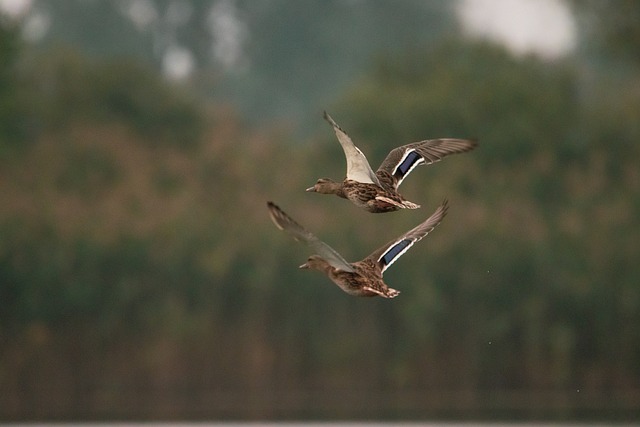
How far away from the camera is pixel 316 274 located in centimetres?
2544

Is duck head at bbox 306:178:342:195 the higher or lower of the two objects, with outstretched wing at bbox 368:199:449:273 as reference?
higher

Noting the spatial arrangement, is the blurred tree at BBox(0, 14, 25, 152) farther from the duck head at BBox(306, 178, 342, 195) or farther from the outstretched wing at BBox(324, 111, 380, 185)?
the outstretched wing at BBox(324, 111, 380, 185)

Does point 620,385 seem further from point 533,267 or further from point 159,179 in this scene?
point 159,179

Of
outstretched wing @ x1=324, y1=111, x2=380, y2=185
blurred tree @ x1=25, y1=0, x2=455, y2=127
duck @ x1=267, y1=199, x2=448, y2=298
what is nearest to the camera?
duck @ x1=267, y1=199, x2=448, y2=298

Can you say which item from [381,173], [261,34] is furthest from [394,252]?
[261,34]

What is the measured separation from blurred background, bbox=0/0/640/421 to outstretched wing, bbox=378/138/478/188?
523 inches

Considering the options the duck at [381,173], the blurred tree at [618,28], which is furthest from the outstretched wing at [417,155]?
the blurred tree at [618,28]

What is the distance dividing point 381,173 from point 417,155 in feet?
1.60

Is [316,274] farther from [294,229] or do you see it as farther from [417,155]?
[294,229]

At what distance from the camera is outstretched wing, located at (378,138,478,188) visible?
8.86 meters

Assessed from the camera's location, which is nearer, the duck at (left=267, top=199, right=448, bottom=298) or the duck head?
the duck at (left=267, top=199, right=448, bottom=298)

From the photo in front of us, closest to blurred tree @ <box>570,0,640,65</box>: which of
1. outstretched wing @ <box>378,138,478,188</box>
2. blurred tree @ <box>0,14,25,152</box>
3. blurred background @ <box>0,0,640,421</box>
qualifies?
blurred background @ <box>0,0,640,421</box>

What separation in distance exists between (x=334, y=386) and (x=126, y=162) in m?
7.42

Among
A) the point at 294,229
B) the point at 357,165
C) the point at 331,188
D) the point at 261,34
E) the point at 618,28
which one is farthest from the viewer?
the point at 261,34
